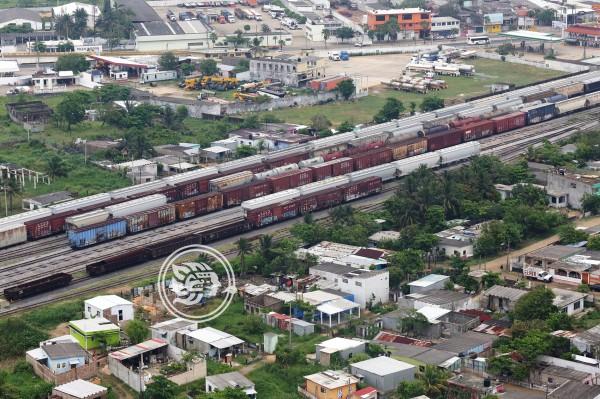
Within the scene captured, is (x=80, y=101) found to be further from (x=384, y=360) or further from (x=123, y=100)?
(x=384, y=360)

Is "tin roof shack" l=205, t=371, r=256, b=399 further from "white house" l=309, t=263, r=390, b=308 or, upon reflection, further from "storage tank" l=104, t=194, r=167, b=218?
"storage tank" l=104, t=194, r=167, b=218

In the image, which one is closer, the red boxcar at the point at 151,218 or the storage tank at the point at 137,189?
the red boxcar at the point at 151,218

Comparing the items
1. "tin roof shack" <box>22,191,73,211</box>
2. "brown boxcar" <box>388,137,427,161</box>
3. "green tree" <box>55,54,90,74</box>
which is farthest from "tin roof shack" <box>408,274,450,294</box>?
"green tree" <box>55,54,90,74</box>

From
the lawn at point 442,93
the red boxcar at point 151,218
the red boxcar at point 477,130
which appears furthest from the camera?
the lawn at point 442,93

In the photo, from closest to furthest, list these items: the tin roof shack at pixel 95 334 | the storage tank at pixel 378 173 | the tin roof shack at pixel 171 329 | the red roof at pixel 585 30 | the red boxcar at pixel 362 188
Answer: the tin roof shack at pixel 95 334
the tin roof shack at pixel 171 329
the red boxcar at pixel 362 188
the storage tank at pixel 378 173
the red roof at pixel 585 30

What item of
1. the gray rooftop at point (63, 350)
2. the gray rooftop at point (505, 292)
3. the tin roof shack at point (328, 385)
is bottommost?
the tin roof shack at point (328, 385)

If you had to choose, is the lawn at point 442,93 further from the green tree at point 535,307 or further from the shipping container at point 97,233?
the green tree at point 535,307

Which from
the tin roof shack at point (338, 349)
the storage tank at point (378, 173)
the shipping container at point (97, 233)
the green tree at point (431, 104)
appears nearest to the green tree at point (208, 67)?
the green tree at point (431, 104)
